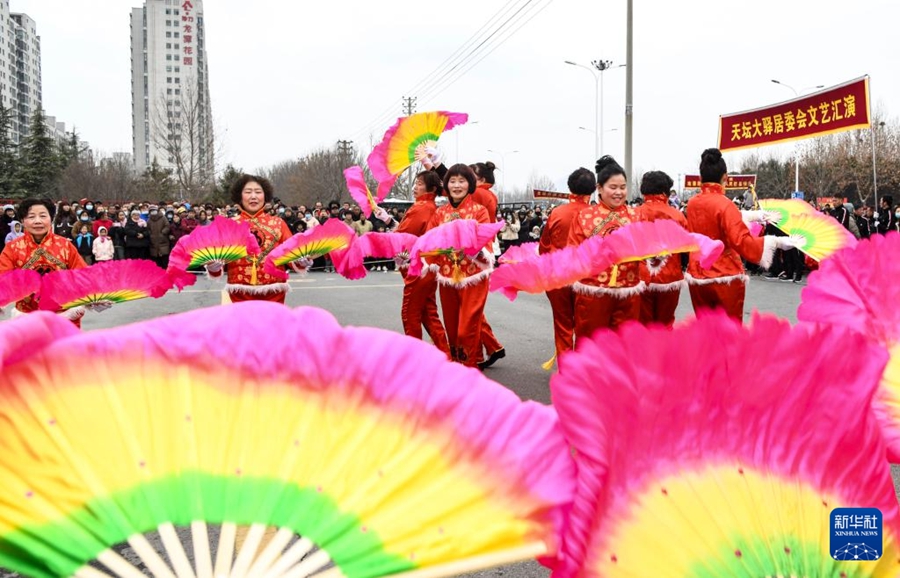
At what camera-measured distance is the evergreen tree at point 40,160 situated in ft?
180

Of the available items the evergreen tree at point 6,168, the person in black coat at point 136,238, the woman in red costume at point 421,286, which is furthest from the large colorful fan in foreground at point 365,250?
the evergreen tree at point 6,168

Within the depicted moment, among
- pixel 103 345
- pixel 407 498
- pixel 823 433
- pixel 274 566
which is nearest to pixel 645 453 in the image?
pixel 823 433

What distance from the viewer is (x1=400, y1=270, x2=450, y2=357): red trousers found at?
734 centimetres

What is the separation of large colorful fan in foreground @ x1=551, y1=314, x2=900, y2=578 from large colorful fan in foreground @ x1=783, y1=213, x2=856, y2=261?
380cm

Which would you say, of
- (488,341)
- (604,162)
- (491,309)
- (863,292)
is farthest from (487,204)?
(863,292)

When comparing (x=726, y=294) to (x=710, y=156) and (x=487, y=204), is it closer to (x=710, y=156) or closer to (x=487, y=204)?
(x=710, y=156)

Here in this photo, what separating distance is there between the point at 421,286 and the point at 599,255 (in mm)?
2374

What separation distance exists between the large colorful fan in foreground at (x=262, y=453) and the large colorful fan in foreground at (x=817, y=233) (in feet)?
13.7

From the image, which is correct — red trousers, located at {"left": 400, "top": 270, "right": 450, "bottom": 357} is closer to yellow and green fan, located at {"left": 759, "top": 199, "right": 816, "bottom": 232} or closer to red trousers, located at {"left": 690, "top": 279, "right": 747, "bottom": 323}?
red trousers, located at {"left": 690, "top": 279, "right": 747, "bottom": 323}

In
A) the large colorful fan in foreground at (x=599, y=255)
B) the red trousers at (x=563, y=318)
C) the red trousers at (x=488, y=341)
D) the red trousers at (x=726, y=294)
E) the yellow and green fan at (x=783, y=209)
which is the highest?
the yellow and green fan at (x=783, y=209)

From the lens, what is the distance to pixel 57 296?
5.26 meters

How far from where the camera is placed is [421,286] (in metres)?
7.30

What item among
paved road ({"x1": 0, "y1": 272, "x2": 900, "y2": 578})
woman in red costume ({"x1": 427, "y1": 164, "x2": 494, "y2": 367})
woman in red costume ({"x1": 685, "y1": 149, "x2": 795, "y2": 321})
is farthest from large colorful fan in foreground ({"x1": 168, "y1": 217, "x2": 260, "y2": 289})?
woman in red costume ({"x1": 685, "y1": 149, "x2": 795, "y2": 321})

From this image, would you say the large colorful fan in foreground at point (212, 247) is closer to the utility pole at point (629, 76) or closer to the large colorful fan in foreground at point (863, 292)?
the large colorful fan in foreground at point (863, 292)
